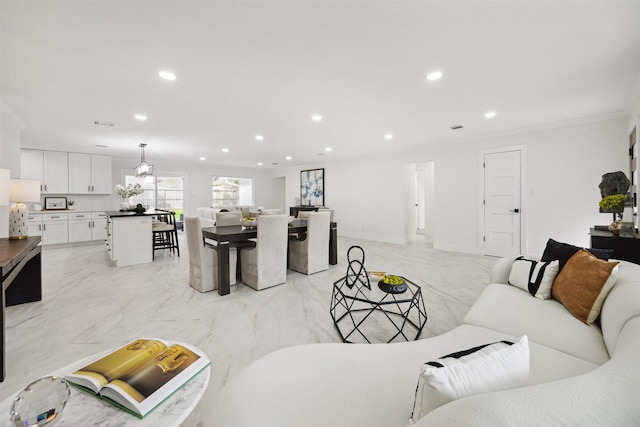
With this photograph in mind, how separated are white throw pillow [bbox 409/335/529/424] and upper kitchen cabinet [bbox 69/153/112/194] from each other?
8672 millimetres

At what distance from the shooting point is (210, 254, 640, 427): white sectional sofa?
502 mm

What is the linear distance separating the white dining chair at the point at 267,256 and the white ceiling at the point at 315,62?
1.54 meters

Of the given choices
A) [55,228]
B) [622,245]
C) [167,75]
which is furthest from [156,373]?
[55,228]

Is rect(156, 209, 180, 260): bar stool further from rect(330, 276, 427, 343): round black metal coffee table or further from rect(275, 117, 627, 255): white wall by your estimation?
rect(275, 117, 627, 255): white wall

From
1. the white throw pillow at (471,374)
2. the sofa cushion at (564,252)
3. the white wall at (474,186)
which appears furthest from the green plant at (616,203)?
the white throw pillow at (471,374)

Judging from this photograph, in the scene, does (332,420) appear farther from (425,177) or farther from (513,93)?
(425,177)

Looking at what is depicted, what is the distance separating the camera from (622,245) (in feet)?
7.96

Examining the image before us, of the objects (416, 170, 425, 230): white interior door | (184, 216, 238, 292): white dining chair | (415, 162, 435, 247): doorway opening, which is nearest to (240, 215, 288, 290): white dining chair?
(184, 216, 238, 292): white dining chair

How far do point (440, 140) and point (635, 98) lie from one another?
8.91 ft

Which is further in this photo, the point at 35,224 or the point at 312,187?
the point at 312,187

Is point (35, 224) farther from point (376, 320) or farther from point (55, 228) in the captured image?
point (376, 320)

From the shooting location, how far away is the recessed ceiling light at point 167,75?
2.56 meters

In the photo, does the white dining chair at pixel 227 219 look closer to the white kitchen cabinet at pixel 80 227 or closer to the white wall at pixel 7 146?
the white wall at pixel 7 146

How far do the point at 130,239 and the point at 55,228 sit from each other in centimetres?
334
